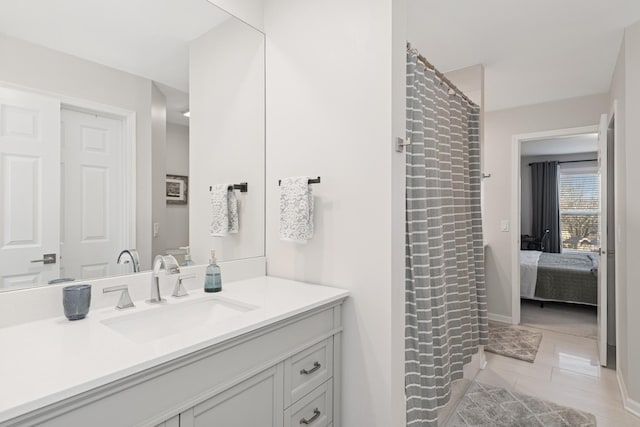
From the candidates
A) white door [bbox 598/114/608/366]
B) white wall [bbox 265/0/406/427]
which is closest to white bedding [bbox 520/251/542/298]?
white door [bbox 598/114/608/366]

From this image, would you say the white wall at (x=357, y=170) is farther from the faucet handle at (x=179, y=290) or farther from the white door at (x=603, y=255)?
the white door at (x=603, y=255)

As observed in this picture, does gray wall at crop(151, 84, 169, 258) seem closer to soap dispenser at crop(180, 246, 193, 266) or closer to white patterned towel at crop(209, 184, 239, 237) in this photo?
soap dispenser at crop(180, 246, 193, 266)

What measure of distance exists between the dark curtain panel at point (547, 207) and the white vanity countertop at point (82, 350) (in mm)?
7249

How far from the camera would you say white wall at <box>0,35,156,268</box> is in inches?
44.0

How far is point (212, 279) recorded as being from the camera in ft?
5.00

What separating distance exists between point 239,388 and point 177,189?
93cm

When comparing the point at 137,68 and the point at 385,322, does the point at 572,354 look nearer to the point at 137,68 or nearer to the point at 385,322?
the point at 385,322

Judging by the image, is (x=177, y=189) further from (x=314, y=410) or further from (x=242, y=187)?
(x=314, y=410)

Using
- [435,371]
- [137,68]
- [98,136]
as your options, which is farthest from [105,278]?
[435,371]

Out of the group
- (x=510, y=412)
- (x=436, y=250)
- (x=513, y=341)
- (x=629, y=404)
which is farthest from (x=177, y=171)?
(x=513, y=341)

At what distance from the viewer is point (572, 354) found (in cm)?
306

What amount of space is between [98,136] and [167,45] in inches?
22.1

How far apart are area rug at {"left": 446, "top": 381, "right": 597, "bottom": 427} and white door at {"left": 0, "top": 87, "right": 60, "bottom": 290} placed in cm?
222

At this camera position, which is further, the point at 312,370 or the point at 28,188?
the point at 312,370
